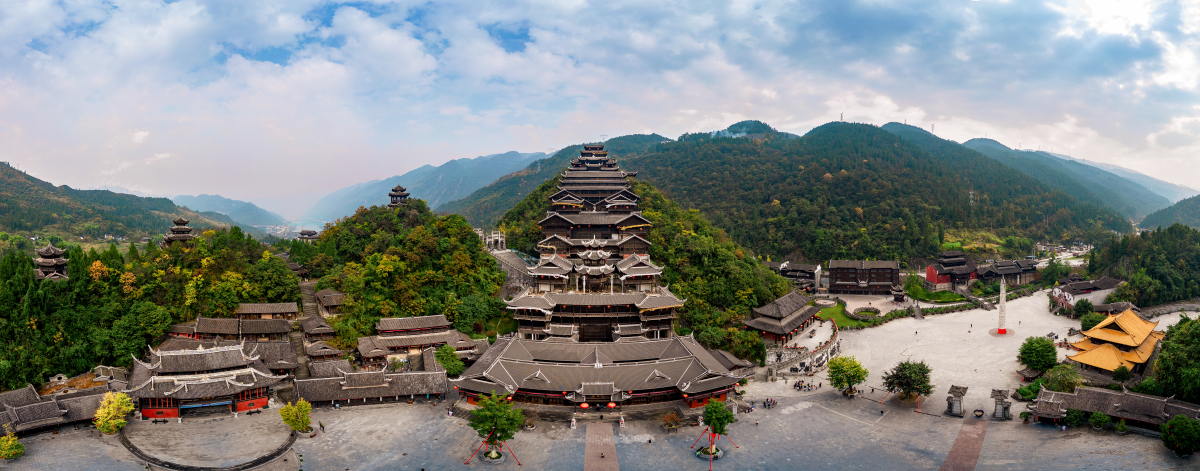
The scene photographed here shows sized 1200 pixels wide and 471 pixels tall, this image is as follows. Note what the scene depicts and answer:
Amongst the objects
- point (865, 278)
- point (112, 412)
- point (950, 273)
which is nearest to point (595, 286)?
point (112, 412)

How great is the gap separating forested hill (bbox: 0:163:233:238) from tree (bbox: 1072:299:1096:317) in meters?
110

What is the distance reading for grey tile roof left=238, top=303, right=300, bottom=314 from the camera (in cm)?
3913

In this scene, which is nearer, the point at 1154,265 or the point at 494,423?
the point at 494,423

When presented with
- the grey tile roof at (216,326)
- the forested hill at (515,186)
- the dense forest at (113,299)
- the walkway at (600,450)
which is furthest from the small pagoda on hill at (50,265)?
the forested hill at (515,186)

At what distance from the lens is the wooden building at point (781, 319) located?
4225 centimetres

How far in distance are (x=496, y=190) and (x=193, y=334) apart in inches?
3731

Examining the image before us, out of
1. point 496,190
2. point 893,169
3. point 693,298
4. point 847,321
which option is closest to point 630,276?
point 693,298

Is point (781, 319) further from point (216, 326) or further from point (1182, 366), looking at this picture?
point (216, 326)

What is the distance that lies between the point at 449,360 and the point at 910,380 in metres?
23.9

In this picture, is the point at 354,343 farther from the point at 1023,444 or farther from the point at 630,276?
the point at 1023,444

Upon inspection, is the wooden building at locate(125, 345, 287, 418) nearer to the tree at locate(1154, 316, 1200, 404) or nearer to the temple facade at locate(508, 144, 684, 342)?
the temple facade at locate(508, 144, 684, 342)

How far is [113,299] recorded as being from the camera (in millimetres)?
36969

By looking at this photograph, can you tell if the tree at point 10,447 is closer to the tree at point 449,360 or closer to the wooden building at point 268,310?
the wooden building at point 268,310

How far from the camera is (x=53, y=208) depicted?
9019 cm
